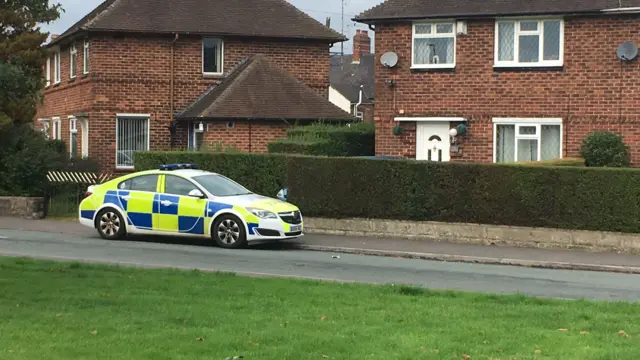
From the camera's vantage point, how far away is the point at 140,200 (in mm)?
17781

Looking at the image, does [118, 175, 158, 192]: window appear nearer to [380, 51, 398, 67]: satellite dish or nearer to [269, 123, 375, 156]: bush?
[269, 123, 375, 156]: bush

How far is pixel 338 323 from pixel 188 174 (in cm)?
1001

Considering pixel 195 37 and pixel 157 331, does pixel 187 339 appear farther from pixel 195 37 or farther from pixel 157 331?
pixel 195 37

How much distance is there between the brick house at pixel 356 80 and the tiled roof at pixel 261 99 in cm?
2795

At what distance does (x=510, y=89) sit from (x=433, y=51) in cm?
229

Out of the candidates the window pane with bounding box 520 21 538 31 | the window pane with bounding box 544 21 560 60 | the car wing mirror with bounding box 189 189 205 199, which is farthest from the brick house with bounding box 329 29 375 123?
the car wing mirror with bounding box 189 189 205 199

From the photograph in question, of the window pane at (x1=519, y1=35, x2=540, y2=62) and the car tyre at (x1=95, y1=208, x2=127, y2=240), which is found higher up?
the window pane at (x1=519, y1=35, x2=540, y2=62)

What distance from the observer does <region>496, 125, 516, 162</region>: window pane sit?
77.6 ft

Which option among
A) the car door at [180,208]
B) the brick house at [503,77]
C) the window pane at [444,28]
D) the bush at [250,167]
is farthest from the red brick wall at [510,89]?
the car door at [180,208]

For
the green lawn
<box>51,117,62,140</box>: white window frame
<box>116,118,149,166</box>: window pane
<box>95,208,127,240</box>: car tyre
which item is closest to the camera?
the green lawn

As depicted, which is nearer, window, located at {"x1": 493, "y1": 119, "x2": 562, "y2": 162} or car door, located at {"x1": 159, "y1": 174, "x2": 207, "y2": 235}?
car door, located at {"x1": 159, "y1": 174, "x2": 207, "y2": 235}

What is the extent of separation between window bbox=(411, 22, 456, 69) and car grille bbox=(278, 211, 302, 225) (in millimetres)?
8138

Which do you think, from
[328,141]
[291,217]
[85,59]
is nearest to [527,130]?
[328,141]

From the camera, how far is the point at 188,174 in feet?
58.5
